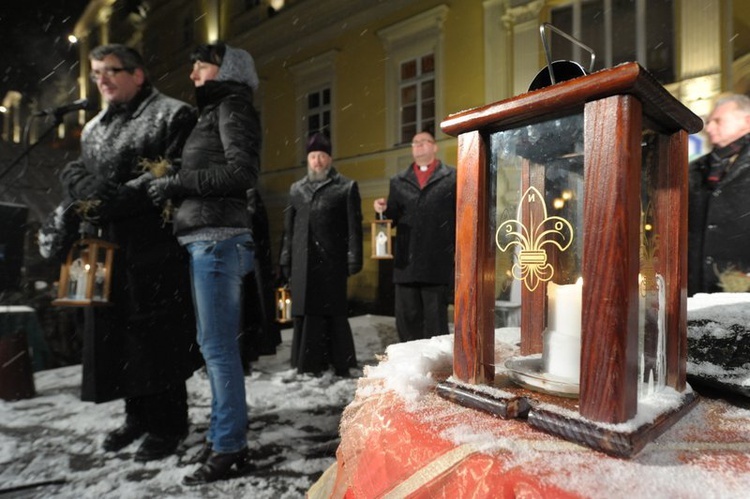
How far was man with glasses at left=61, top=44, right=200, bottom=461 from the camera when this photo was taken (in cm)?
198

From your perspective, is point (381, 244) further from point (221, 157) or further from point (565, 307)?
point (565, 307)

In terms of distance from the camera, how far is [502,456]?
1.45 feet

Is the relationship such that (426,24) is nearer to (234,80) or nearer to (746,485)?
(234,80)

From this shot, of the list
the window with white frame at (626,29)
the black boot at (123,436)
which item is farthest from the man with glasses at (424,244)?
the window with white frame at (626,29)

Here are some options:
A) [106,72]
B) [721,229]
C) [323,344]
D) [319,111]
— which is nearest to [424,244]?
[323,344]

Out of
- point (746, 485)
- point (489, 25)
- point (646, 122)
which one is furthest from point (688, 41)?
point (746, 485)

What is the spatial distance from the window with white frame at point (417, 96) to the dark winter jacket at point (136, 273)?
4.96m

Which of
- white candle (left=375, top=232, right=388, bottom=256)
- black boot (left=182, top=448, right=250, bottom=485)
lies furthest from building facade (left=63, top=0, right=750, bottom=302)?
black boot (left=182, top=448, right=250, bottom=485)

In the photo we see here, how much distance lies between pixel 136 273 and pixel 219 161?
626 mm

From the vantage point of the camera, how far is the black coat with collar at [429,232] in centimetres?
330

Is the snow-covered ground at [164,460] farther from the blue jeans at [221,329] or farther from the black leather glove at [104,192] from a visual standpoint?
the black leather glove at [104,192]

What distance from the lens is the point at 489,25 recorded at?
224 inches

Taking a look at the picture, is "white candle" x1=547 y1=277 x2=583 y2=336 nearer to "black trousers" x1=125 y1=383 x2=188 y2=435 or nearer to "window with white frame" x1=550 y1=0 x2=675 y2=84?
"black trousers" x1=125 y1=383 x2=188 y2=435

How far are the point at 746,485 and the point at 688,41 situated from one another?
567 cm
